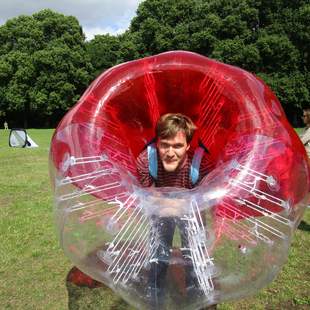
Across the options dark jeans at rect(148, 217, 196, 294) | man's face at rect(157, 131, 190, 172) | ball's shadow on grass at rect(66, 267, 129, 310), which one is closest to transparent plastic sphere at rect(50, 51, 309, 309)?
dark jeans at rect(148, 217, 196, 294)

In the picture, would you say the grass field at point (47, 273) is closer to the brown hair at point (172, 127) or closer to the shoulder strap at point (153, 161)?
the shoulder strap at point (153, 161)

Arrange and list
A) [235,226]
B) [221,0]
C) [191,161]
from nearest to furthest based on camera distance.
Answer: [235,226], [191,161], [221,0]

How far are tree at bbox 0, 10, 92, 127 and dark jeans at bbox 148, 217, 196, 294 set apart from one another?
31344mm

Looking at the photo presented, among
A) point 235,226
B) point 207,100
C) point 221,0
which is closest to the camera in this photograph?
point 235,226

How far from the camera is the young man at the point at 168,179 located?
2.21 m

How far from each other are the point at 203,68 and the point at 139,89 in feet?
1.70

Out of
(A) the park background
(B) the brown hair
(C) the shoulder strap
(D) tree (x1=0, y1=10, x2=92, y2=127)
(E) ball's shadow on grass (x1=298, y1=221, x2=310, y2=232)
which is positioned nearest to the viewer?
(B) the brown hair

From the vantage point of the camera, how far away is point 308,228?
5027 millimetres

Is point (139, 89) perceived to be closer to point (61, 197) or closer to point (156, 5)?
point (61, 197)

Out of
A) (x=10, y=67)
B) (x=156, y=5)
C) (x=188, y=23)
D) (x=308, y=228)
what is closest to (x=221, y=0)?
(x=188, y=23)

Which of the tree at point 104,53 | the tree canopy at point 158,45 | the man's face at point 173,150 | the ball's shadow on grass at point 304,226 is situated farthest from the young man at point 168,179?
the tree at point 104,53

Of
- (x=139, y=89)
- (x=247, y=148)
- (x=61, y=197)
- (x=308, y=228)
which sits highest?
(x=139, y=89)

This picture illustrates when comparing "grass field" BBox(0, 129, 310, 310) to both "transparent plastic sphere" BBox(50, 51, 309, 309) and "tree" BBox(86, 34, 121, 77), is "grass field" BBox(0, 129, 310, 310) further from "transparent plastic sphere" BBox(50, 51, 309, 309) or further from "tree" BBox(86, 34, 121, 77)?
"tree" BBox(86, 34, 121, 77)

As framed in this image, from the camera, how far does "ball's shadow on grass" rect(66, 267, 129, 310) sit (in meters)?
3.31
